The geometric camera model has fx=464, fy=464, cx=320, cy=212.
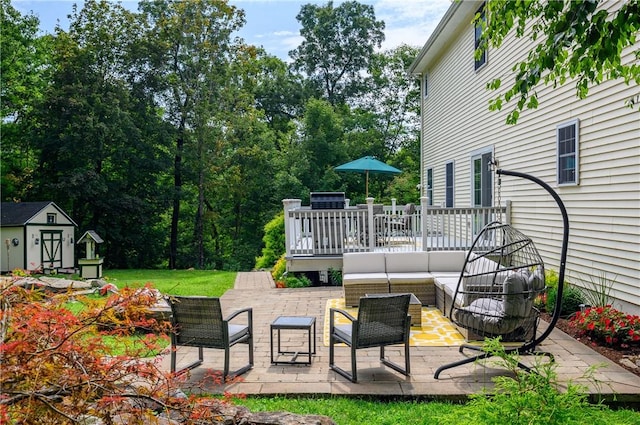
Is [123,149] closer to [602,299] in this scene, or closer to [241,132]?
[241,132]

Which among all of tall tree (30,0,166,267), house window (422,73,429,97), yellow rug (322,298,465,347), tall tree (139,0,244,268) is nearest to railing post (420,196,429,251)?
yellow rug (322,298,465,347)

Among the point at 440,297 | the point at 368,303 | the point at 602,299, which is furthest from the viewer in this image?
the point at 440,297

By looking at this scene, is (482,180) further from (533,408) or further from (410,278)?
(533,408)

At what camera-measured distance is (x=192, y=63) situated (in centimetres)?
2122

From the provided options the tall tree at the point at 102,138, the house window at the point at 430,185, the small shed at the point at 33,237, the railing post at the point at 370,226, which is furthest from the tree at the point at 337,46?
the railing post at the point at 370,226

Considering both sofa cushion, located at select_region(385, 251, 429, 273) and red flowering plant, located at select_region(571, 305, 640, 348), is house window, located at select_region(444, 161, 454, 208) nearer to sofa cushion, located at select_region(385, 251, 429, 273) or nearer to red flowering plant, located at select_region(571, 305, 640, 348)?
sofa cushion, located at select_region(385, 251, 429, 273)

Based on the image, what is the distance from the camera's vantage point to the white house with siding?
6.00 metres

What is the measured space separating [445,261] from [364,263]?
1.41m

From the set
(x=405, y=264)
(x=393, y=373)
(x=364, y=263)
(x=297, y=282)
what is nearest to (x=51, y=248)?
(x=297, y=282)

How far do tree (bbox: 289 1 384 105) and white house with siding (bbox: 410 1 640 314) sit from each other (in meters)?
14.5

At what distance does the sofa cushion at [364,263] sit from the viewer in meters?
8.12

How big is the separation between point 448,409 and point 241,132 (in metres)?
19.9

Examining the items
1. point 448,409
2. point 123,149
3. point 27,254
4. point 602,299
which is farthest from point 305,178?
point 448,409

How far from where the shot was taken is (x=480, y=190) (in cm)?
1103
